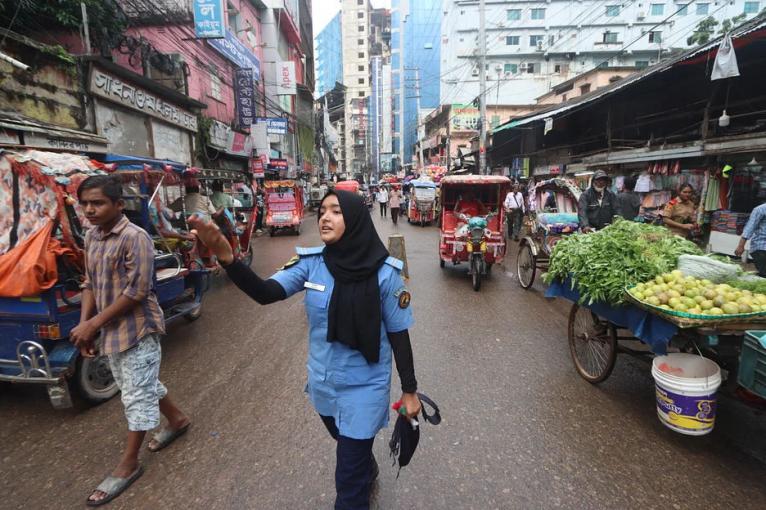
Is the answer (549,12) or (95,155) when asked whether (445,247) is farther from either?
(549,12)

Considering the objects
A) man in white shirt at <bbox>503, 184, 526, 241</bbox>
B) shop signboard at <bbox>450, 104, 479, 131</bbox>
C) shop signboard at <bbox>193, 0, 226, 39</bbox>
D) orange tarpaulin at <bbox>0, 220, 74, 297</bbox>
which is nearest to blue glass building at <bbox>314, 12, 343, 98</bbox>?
shop signboard at <bbox>450, 104, 479, 131</bbox>

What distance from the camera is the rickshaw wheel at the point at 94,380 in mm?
3482

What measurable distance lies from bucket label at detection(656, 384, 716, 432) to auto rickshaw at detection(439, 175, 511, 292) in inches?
194

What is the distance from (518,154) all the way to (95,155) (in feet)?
61.3

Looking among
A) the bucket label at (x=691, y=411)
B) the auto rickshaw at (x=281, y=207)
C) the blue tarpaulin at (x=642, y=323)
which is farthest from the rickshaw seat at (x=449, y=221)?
the auto rickshaw at (x=281, y=207)

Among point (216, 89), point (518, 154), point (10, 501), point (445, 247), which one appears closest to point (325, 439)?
point (10, 501)

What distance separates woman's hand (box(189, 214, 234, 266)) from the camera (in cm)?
167

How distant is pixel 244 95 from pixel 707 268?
20498 mm

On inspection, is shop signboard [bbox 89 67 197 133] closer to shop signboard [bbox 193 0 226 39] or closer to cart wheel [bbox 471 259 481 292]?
shop signboard [bbox 193 0 226 39]

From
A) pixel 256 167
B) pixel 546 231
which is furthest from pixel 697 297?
pixel 256 167

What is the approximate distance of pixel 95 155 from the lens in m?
9.59

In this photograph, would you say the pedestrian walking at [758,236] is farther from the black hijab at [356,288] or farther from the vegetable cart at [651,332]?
the black hijab at [356,288]

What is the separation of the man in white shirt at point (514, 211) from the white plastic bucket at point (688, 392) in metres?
10.8

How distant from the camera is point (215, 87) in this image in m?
18.2
